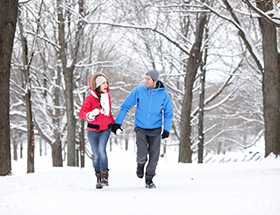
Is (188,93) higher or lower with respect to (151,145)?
higher

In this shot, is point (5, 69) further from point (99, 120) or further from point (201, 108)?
point (201, 108)

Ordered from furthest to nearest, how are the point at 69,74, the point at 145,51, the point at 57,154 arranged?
the point at 145,51
the point at 57,154
the point at 69,74

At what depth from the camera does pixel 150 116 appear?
545 centimetres

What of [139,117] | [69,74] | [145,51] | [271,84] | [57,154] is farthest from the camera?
[145,51]

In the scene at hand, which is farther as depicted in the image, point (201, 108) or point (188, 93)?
point (201, 108)

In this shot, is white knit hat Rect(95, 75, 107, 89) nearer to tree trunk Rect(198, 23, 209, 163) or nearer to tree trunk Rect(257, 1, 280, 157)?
tree trunk Rect(257, 1, 280, 157)

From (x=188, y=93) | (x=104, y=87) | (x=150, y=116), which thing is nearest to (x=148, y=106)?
(x=150, y=116)

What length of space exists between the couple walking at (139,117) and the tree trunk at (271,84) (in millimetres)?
5163

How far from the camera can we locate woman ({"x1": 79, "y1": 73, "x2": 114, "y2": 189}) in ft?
17.8

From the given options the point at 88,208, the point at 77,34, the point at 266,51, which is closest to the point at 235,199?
the point at 88,208

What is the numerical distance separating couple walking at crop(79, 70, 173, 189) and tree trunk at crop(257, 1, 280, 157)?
5.16m

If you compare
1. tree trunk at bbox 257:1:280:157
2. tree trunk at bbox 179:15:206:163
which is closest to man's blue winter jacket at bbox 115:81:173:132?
tree trunk at bbox 257:1:280:157

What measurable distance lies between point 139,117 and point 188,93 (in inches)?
293

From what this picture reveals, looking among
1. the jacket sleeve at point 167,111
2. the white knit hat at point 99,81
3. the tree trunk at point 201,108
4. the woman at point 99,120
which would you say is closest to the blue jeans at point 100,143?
the woman at point 99,120
